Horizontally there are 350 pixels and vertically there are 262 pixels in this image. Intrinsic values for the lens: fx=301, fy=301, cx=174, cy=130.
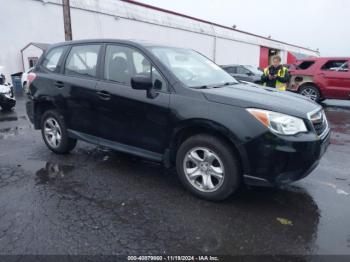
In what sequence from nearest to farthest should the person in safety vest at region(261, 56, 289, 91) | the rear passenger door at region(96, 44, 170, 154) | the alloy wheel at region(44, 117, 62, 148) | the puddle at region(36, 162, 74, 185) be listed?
the rear passenger door at region(96, 44, 170, 154) → the puddle at region(36, 162, 74, 185) → the alloy wheel at region(44, 117, 62, 148) → the person in safety vest at region(261, 56, 289, 91)

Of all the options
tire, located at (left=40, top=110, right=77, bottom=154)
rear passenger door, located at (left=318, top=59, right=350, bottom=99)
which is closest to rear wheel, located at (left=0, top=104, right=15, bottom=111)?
tire, located at (left=40, top=110, right=77, bottom=154)

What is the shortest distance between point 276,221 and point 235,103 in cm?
125

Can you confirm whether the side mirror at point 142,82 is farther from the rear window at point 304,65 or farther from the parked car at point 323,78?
the rear window at point 304,65

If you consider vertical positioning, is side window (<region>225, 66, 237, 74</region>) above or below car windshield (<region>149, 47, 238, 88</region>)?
below

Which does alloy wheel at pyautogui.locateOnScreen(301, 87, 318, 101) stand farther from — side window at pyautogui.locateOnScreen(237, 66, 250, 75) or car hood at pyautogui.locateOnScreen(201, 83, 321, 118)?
car hood at pyautogui.locateOnScreen(201, 83, 321, 118)

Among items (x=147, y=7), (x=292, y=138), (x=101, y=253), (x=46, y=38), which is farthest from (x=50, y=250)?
(x=147, y=7)

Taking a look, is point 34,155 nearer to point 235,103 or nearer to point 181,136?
point 181,136

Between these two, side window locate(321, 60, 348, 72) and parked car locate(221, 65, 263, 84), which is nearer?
side window locate(321, 60, 348, 72)

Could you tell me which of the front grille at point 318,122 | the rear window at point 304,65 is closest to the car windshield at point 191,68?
the front grille at point 318,122

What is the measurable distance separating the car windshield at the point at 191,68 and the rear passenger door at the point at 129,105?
0.74 ft

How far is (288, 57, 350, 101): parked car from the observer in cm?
1008

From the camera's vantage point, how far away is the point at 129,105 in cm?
372

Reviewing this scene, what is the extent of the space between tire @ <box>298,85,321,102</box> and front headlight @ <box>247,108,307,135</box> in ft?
27.1

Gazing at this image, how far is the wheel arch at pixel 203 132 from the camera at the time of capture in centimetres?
307
